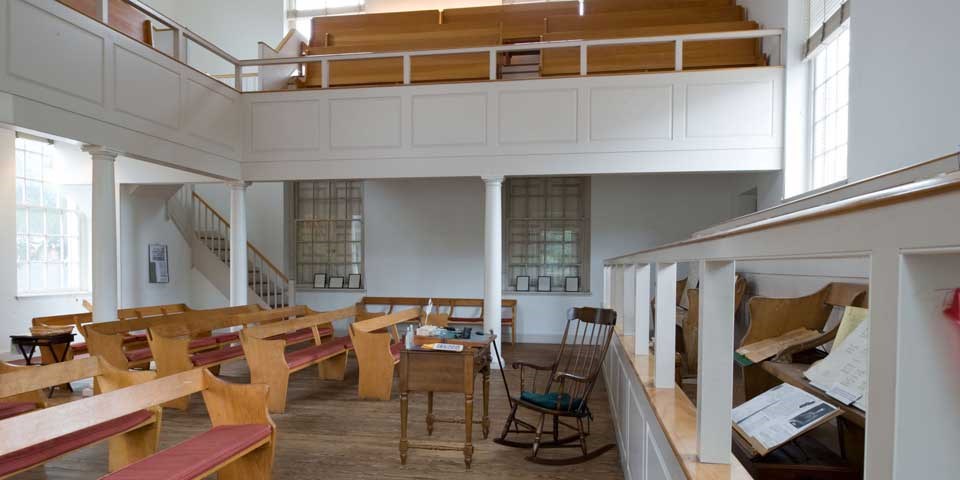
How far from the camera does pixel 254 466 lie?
2.96 m

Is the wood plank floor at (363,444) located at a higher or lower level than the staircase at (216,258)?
lower

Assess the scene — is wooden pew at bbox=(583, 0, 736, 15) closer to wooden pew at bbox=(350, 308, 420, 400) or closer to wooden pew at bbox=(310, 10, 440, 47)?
wooden pew at bbox=(310, 10, 440, 47)

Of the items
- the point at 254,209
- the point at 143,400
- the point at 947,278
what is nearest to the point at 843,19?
the point at 947,278

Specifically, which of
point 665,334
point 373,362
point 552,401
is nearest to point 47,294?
point 373,362

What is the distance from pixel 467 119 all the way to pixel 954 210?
623 centimetres

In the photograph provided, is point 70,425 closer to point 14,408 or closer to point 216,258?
point 14,408

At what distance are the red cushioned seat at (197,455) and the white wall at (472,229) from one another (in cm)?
639

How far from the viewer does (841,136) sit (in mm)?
4824

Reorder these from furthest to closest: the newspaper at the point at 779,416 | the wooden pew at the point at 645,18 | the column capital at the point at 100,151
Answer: the wooden pew at the point at 645,18, the column capital at the point at 100,151, the newspaper at the point at 779,416

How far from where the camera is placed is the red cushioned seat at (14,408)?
3.17 meters

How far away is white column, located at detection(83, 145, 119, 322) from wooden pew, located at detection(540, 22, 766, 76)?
522 centimetres

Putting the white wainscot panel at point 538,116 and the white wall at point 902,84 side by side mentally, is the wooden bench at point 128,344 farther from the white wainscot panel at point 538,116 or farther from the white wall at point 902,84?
the white wall at point 902,84

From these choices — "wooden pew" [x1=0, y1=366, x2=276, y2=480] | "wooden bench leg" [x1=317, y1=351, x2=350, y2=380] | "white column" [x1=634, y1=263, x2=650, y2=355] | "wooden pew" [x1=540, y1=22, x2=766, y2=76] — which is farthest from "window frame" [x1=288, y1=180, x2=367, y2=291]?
"white column" [x1=634, y1=263, x2=650, y2=355]

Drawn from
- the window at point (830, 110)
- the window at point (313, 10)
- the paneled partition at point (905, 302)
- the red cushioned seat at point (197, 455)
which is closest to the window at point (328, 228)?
the window at point (313, 10)
